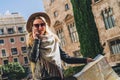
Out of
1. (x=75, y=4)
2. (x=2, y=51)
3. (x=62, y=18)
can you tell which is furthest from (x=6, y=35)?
(x=75, y=4)

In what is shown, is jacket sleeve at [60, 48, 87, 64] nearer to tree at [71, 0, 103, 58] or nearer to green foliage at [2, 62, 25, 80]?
tree at [71, 0, 103, 58]

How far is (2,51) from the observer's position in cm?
5831

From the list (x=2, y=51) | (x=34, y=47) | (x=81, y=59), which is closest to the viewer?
(x=34, y=47)

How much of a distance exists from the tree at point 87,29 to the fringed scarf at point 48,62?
21.0 m

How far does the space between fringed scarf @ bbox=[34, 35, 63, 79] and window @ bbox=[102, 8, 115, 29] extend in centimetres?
2186

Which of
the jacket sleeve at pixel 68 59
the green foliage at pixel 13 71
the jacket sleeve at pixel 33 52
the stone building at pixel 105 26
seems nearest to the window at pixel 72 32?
the stone building at pixel 105 26

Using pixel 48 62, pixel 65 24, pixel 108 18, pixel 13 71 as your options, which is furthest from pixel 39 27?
pixel 13 71

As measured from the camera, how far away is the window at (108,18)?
966 inches

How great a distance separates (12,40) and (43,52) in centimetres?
5688

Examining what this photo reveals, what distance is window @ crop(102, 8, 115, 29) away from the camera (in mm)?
24547

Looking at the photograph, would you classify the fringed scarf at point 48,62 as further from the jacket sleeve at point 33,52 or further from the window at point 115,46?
the window at point 115,46

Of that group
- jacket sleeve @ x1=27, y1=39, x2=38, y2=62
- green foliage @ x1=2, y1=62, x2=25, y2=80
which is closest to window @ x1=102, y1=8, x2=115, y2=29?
jacket sleeve @ x1=27, y1=39, x2=38, y2=62

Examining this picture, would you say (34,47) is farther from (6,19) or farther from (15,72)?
(6,19)

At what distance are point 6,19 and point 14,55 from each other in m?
7.34
